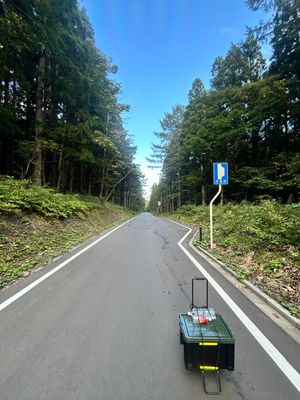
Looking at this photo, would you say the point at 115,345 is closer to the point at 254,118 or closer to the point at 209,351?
the point at 209,351

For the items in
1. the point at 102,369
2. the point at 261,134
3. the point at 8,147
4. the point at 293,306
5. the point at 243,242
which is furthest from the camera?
the point at 261,134

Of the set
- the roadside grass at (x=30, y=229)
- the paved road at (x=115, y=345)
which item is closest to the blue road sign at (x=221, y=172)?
the paved road at (x=115, y=345)

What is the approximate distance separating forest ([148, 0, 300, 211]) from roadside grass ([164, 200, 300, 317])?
6787mm

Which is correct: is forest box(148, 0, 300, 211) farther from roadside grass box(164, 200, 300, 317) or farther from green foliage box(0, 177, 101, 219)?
green foliage box(0, 177, 101, 219)

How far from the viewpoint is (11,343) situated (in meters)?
3.27

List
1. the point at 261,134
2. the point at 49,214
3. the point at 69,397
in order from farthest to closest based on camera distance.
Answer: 1. the point at 261,134
2. the point at 49,214
3. the point at 69,397

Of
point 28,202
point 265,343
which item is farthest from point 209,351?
point 28,202

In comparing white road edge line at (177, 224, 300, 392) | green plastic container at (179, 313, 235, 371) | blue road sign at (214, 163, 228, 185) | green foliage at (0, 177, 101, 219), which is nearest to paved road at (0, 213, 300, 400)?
white road edge line at (177, 224, 300, 392)

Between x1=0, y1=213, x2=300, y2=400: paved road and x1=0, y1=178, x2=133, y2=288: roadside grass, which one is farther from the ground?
x1=0, y1=178, x2=133, y2=288: roadside grass

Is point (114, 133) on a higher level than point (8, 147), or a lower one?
higher

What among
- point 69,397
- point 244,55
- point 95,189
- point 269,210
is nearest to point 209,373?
point 69,397

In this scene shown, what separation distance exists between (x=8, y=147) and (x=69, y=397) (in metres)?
21.7

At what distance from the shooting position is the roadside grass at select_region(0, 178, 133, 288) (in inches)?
279

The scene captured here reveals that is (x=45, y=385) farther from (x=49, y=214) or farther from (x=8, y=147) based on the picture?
(x=8, y=147)
